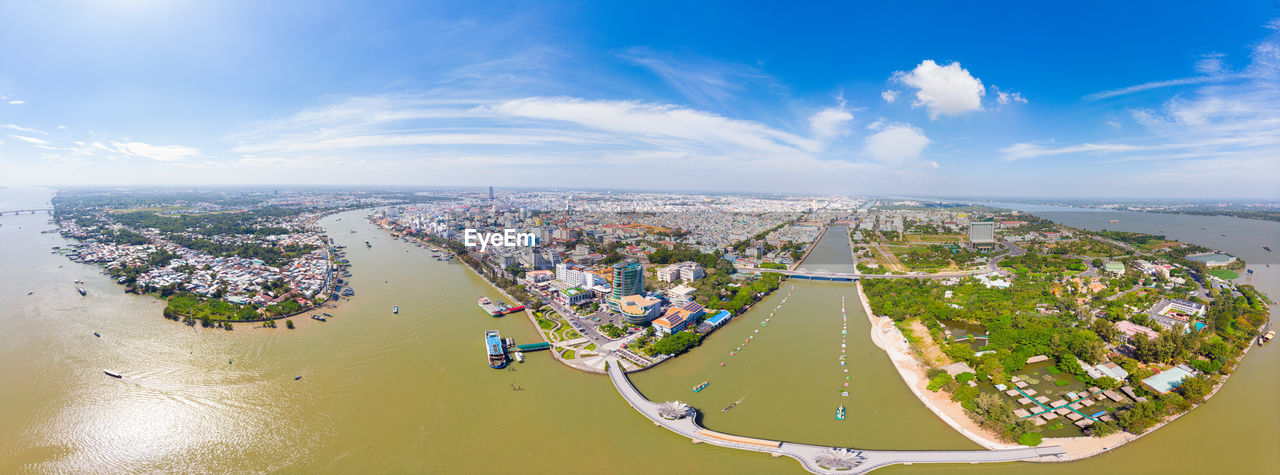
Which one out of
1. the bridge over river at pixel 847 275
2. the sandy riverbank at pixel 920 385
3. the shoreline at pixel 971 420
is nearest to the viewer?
the shoreline at pixel 971 420

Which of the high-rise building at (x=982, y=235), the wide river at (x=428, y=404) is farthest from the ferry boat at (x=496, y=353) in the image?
the high-rise building at (x=982, y=235)

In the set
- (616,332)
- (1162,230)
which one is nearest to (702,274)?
(616,332)

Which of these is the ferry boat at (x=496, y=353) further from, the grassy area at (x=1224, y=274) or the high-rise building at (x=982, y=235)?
the high-rise building at (x=982, y=235)

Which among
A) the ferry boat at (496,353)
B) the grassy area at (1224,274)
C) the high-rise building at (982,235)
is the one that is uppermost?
the high-rise building at (982,235)

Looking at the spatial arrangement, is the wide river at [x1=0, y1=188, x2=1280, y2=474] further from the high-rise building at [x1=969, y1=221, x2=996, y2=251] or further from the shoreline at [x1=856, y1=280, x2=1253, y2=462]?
the high-rise building at [x1=969, y1=221, x2=996, y2=251]

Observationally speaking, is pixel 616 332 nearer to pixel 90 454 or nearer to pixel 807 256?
pixel 90 454

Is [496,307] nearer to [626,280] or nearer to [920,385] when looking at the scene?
[626,280]
